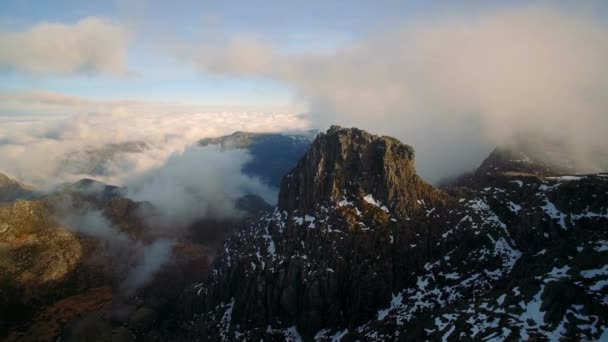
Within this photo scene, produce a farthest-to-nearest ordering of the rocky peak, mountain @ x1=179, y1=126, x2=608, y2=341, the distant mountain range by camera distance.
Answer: the rocky peak < mountain @ x1=179, y1=126, x2=608, y2=341 < the distant mountain range

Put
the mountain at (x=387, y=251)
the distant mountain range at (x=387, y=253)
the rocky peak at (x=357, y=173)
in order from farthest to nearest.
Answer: the rocky peak at (x=357, y=173), the mountain at (x=387, y=251), the distant mountain range at (x=387, y=253)

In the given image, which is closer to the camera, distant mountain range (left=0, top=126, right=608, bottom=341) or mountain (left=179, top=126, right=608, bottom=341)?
distant mountain range (left=0, top=126, right=608, bottom=341)

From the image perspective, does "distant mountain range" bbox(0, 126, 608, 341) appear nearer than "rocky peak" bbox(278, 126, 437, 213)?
Yes

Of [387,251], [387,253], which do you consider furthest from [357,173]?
[387,253]

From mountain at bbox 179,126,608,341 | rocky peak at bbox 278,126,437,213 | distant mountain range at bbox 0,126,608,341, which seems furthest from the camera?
rocky peak at bbox 278,126,437,213

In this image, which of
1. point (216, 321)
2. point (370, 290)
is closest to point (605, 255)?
point (370, 290)

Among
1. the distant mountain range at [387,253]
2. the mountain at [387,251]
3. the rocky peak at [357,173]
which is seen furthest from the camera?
the rocky peak at [357,173]

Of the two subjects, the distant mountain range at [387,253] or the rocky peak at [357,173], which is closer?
the distant mountain range at [387,253]
